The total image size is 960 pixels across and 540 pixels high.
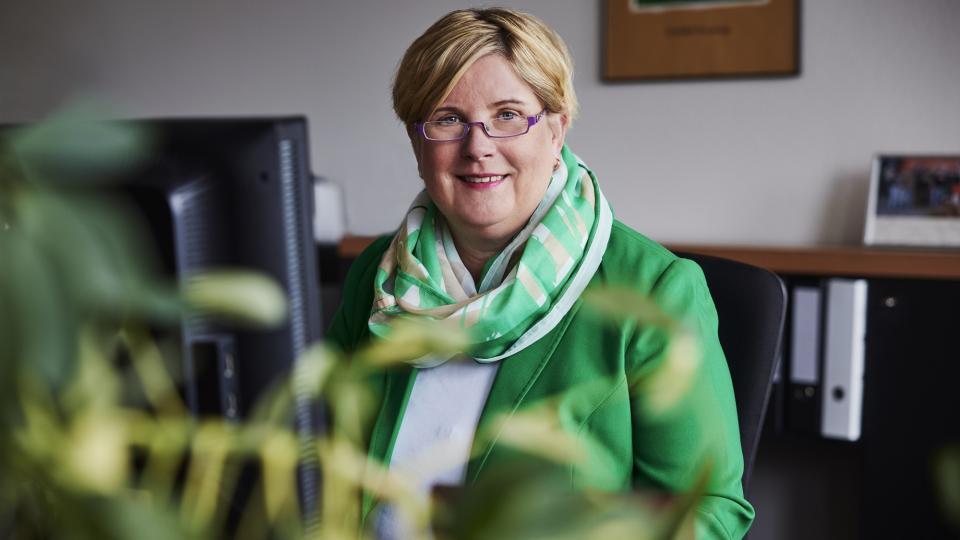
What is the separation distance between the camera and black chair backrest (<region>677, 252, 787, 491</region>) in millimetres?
1341

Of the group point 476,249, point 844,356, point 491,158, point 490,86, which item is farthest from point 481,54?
point 844,356

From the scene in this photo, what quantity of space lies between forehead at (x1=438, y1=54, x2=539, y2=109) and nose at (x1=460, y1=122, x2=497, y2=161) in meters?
0.03

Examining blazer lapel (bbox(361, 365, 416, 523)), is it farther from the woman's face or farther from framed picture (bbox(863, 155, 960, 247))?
framed picture (bbox(863, 155, 960, 247))

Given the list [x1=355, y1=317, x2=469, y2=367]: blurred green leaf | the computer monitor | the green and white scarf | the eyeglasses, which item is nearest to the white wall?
the green and white scarf

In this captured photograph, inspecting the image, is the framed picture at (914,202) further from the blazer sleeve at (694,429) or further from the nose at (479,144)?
the nose at (479,144)

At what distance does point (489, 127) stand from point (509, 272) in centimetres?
21

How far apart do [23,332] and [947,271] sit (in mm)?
2103

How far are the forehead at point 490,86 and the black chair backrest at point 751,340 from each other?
0.41m

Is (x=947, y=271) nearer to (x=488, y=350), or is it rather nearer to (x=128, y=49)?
(x=488, y=350)

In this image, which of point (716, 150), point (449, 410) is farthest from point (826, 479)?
point (449, 410)

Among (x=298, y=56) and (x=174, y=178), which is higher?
(x=298, y=56)

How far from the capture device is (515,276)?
145cm

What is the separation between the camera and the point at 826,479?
2557mm

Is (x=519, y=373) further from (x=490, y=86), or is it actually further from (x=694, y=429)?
(x=490, y=86)
